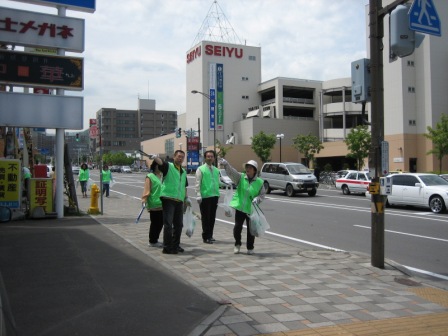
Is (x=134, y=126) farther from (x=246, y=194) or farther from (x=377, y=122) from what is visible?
(x=377, y=122)

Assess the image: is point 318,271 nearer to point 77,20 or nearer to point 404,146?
point 77,20

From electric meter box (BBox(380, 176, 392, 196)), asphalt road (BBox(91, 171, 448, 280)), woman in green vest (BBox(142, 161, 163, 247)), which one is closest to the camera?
electric meter box (BBox(380, 176, 392, 196))

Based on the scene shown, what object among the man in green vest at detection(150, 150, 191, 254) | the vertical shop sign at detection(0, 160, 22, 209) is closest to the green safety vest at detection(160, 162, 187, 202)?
the man in green vest at detection(150, 150, 191, 254)

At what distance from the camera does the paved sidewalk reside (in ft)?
14.6

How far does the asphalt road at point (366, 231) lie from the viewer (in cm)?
839

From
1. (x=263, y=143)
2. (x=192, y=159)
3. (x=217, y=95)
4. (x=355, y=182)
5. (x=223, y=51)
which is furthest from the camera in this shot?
(x=223, y=51)

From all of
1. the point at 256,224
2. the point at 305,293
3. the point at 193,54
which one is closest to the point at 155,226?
the point at 256,224

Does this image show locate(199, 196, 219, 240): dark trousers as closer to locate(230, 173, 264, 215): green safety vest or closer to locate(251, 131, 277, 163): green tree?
locate(230, 173, 264, 215): green safety vest

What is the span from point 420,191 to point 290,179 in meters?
8.63

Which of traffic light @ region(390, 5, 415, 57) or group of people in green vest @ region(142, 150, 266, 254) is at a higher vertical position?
traffic light @ region(390, 5, 415, 57)

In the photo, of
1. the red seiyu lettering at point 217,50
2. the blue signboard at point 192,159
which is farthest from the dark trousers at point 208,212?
the red seiyu lettering at point 217,50

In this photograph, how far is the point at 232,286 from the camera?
5.82 metres

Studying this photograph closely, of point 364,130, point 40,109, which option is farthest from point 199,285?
point 364,130

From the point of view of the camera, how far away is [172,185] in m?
7.72
